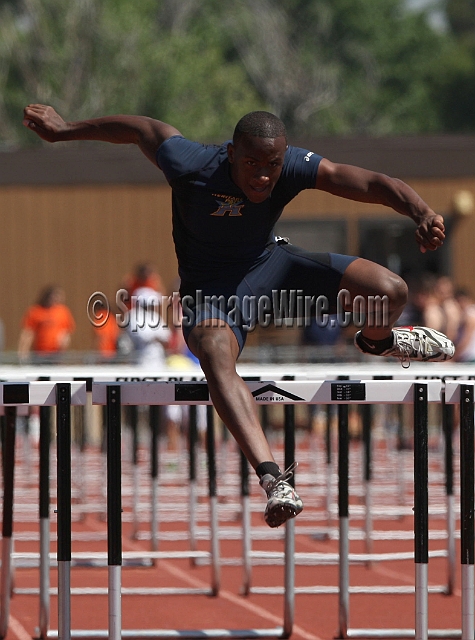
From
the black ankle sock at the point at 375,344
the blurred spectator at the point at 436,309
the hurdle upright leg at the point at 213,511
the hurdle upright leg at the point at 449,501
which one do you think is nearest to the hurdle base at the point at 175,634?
the hurdle upright leg at the point at 213,511

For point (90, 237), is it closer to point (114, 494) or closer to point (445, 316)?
point (445, 316)

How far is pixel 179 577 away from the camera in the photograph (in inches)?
321

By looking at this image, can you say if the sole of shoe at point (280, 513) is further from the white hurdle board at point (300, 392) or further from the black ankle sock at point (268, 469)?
the white hurdle board at point (300, 392)

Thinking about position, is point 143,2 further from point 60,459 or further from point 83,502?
point 60,459

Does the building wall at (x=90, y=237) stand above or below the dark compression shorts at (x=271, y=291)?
above

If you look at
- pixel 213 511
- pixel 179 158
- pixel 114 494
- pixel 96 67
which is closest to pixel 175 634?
pixel 213 511

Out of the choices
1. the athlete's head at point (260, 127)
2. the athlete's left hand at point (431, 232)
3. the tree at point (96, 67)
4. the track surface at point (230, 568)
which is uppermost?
the tree at point (96, 67)

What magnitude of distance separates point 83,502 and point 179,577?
3196mm

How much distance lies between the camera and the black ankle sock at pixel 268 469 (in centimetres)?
471

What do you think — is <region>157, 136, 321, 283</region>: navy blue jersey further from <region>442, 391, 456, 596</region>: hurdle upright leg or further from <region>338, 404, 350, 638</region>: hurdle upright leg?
<region>442, 391, 456, 596</region>: hurdle upright leg

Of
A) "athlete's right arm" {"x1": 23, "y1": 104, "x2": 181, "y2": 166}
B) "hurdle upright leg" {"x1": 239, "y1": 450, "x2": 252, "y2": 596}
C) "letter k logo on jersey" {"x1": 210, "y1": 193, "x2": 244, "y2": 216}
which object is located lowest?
"hurdle upright leg" {"x1": 239, "y1": 450, "x2": 252, "y2": 596}

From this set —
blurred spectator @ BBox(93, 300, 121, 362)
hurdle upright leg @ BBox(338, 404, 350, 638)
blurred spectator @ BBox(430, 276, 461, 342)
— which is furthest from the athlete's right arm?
blurred spectator @ BBox(93, 300, 121, 362)

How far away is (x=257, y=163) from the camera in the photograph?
496 cm

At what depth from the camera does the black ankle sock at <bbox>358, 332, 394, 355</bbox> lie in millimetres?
5469
